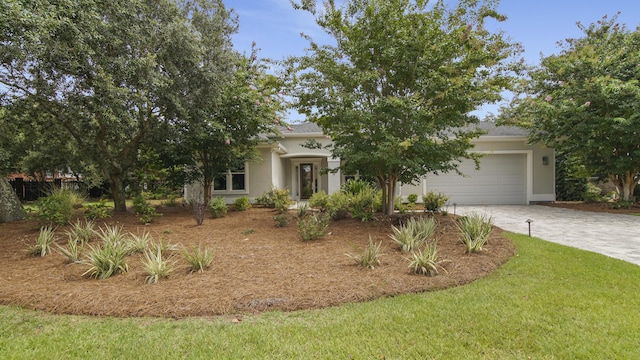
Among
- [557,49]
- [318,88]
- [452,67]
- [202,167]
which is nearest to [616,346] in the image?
[452,67]

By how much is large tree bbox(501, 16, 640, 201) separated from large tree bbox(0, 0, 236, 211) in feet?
33.4

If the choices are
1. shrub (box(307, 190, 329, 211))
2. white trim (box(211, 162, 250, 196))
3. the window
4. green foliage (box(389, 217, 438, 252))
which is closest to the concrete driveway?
green foliage (box(389, 217, 438, 252))

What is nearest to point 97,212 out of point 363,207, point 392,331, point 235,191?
point 235,191

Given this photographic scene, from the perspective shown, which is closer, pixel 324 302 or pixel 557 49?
pixel 324 302

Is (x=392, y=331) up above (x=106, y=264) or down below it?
below

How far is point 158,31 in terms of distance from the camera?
7.79m

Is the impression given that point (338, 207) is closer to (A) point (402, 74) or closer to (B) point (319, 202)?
(B) point (319, 202)

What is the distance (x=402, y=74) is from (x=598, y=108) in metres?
9.03

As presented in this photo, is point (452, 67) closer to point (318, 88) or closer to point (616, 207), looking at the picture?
point (318, 88)

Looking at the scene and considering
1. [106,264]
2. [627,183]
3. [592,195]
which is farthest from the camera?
[592,195]

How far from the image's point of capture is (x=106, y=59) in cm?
719

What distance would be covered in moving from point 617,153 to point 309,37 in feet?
40.7

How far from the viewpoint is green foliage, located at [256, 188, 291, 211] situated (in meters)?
11.2

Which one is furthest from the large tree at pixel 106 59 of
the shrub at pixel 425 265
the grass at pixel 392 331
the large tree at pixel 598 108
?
the large tree at pixel 598 108
